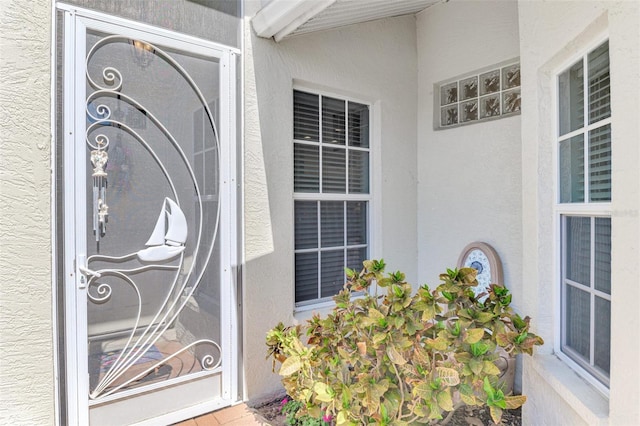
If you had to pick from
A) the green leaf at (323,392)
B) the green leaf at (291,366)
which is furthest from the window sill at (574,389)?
the green leaf at (291,366)

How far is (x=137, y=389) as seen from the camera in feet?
9.87

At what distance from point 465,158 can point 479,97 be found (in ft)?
2.42

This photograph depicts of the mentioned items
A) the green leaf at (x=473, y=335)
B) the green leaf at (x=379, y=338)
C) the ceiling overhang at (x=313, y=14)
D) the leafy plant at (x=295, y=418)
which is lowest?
the leafy plant at (x=295, y=418)

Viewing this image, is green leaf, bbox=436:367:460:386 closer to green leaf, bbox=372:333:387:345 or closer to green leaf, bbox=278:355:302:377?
green leaf, bbox=372:333:387:345

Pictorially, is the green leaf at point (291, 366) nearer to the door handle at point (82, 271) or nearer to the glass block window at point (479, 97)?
the door handle at point (82, 271)

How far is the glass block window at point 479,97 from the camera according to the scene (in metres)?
4.04

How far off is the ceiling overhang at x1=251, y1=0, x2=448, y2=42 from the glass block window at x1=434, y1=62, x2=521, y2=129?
3.82 feet

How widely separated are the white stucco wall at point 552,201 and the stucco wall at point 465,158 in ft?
4.33

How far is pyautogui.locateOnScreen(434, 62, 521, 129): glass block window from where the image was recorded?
4043 millimetres

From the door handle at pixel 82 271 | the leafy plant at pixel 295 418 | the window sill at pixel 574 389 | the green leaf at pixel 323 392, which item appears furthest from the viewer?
the leafy plant at pixel 295 418

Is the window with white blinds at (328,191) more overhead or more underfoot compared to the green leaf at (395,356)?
more overhead

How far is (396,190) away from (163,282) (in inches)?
118

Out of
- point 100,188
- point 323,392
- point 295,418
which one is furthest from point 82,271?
point 295,418

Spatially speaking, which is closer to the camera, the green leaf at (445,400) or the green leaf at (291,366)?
the green leaf at (445,400)
